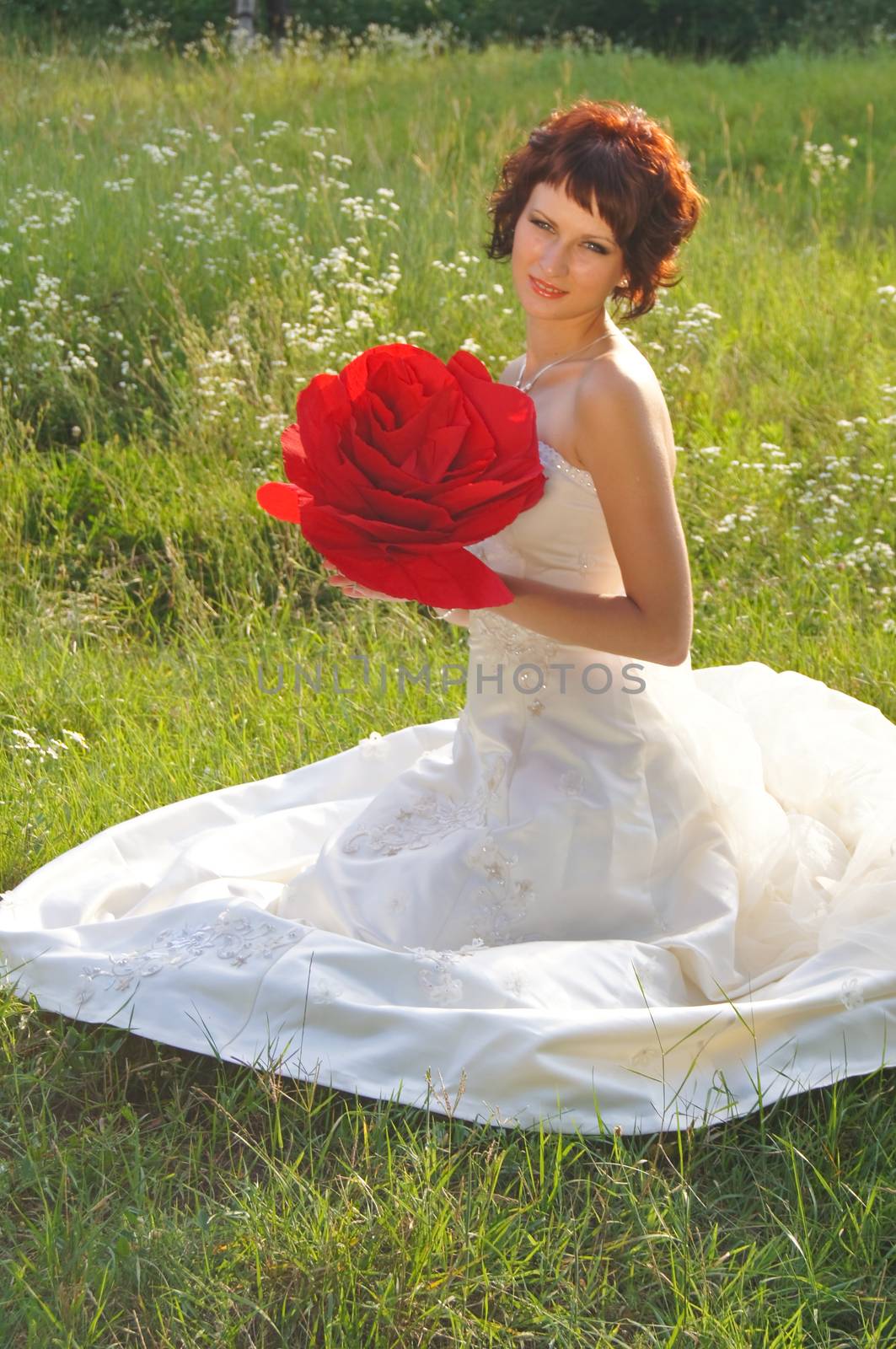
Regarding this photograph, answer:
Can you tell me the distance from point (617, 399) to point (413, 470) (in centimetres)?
54

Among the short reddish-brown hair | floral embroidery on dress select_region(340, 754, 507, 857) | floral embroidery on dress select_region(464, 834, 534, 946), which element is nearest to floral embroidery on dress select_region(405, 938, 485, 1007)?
floral embroidery on dress select_region(464, 834, 534, 946)

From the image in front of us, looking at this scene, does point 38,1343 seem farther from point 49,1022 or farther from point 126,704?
point 126,704

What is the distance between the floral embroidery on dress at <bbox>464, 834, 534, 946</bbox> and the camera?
2.85m

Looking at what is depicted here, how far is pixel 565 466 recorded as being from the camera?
2.72 metres

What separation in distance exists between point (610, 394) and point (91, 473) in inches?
132

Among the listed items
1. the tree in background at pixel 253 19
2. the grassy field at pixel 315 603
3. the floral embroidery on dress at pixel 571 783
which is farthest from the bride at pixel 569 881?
the tree in background at pixel 253 19

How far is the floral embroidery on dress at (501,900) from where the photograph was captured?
2846 mm

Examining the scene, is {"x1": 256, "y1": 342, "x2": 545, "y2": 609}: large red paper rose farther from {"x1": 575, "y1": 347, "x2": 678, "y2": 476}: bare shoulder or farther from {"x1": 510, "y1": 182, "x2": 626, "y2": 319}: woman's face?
{"x1": 510, "y1": 182, "x2": 626, "y2": 319}: woman's face

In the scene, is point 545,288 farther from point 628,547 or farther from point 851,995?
point 851,995

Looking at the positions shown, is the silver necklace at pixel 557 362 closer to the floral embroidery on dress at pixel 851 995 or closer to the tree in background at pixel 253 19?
the floral embroidery on dress at pixel 851 995

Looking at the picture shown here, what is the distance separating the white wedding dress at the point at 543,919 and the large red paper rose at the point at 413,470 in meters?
0.35

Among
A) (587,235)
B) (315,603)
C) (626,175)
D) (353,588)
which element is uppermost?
(626,175)

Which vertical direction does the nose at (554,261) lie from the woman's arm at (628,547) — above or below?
above

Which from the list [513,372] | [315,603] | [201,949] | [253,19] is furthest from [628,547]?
[253,19]
